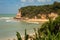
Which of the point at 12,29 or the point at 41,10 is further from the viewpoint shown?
the point at 41,10

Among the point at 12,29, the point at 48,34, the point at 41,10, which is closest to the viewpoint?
the point at 48,34

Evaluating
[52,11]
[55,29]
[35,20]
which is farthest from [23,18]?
[55,29]

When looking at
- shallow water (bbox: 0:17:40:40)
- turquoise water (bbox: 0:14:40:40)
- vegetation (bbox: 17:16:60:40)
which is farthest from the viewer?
turquoise water (bbox: 0:14:40:40)

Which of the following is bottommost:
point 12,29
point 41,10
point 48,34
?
point 41,10

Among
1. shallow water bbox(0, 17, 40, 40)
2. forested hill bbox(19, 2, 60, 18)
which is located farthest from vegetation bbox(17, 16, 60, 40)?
forested hill bbox(19, 2, 60, 18)

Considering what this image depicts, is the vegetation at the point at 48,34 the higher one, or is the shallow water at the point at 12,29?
the vegetation at the point at 48,34

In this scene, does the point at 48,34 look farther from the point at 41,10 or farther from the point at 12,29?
the point at 41,10

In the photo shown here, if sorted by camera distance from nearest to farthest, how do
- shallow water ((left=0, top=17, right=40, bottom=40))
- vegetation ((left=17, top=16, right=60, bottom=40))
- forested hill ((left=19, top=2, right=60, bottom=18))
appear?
vegetation ((left=17, top=16, right=60, bottom=40)) < shallow water ((left=0, top=17, right=40, bottom=40)) < forested hill ((left=19, top=2, right=60, bottom=18))

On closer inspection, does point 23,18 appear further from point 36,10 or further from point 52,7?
point 52,7

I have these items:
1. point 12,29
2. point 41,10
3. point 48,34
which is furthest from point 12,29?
point 41,10

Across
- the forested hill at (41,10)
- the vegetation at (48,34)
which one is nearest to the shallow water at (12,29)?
the vegetation at (48,34)

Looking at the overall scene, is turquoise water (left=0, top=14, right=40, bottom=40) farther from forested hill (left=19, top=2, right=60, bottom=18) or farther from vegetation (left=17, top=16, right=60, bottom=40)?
forested hill (left=19, top=2, right=60, bottom=18)

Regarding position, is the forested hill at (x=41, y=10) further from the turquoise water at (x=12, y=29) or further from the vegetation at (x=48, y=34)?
the vegetation at (x=48, y=34)
